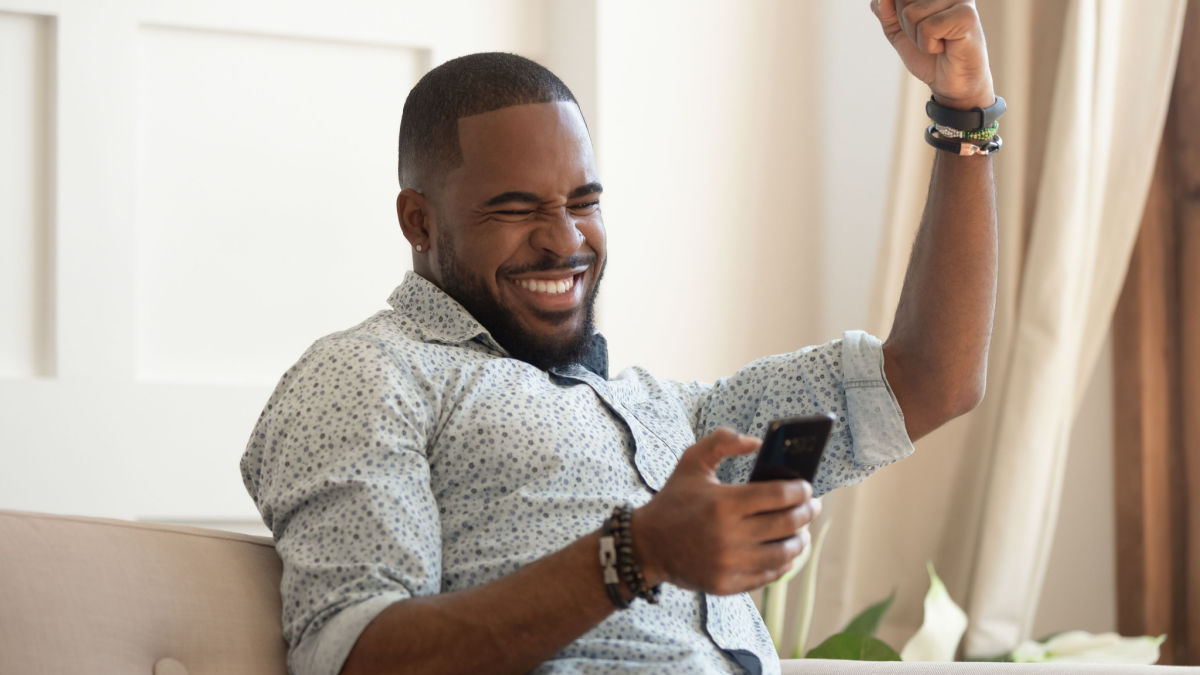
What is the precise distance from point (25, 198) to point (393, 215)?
56 cm

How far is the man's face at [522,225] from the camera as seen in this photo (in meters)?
1.31

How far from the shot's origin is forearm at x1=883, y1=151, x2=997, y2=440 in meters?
1.33

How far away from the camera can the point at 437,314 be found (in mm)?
1321

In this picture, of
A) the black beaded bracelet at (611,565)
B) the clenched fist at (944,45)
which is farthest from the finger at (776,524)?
the clenched fist at (944,45)

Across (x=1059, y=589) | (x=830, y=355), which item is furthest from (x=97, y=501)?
(x=1059, y=589)

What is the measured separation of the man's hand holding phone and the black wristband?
1.68 feet

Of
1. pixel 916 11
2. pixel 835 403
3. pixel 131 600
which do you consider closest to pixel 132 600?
pixel 131 600

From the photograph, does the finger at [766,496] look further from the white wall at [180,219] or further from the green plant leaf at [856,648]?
the white wall at [180,219]

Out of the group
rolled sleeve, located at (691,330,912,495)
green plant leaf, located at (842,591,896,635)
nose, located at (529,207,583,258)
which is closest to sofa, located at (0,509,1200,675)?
nose, located at (529,207,583,258)

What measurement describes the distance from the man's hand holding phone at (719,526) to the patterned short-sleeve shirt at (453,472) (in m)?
0.17

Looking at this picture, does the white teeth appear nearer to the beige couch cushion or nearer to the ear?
the ear

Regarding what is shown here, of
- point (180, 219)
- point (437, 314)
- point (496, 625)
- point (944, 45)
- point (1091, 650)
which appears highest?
point (944, 45)

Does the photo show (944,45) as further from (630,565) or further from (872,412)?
(630,565)

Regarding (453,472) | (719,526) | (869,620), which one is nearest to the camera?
(719,526)
